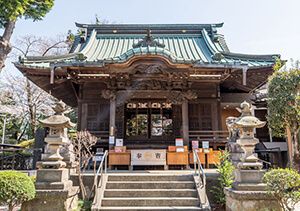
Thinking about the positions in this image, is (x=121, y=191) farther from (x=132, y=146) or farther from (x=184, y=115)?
(x=184, y=115)

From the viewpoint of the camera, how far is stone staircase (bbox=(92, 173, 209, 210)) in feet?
18.8

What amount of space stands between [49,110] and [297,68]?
19089 millimetres

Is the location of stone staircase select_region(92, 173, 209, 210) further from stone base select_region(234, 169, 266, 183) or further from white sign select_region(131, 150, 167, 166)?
white sign select_region(131, 150, 167, 166)

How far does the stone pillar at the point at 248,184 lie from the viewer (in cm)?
514

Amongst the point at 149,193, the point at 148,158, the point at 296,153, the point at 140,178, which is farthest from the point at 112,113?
the point at 296,153

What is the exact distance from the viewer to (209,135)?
10.2 meters

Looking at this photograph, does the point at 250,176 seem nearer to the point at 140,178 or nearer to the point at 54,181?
the point at 140,178

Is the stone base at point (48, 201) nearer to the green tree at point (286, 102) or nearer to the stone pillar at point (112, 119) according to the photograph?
the stone pillar at point (112, 119)

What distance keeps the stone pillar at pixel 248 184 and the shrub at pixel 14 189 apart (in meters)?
4.52

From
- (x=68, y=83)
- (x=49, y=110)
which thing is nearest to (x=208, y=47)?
(x=68, y=83)

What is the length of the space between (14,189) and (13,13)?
7.75m

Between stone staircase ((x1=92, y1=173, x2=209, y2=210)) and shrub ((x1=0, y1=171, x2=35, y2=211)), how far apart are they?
152 cm

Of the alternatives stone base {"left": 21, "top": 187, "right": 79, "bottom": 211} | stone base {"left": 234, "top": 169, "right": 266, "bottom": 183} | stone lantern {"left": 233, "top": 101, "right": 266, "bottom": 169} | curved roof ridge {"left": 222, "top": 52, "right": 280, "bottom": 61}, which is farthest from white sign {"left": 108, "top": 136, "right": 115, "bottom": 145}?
curved roof ridge {"left": 222, "top": 52, "right": 280, "bottom": 61}

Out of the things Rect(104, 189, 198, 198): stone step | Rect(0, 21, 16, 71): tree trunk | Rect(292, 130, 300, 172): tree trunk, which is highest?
Rect(0, 21, 16, 71): tree trunk
